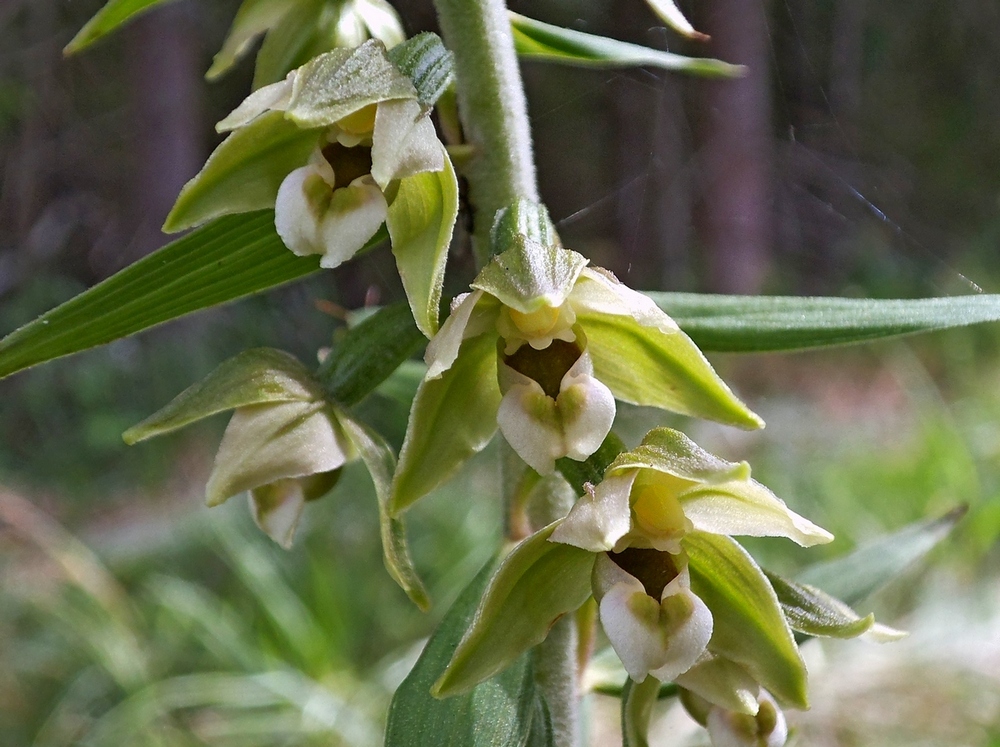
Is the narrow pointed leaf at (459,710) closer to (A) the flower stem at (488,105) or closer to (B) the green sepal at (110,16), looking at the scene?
(A) the flower stem at (488,105)

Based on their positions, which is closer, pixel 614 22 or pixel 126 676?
pixel 126 676

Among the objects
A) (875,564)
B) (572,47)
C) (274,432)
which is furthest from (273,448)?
(875,564)

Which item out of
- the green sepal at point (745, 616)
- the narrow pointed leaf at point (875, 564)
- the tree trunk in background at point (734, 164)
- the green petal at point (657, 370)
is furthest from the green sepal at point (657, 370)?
the tree trunk in background at point (734, 164)

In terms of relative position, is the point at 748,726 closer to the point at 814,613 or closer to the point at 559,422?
the point at 814,613

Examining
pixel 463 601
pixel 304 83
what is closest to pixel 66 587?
pixel 463 601

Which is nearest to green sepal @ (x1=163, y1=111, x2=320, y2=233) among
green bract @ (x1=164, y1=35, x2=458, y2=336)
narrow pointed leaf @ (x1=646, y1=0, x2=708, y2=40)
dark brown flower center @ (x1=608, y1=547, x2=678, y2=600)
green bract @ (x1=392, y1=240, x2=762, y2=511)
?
green bract @ (x1=164, y1=35, x2=458, y2=336)

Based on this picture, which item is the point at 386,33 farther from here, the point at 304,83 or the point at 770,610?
the point at 770,610

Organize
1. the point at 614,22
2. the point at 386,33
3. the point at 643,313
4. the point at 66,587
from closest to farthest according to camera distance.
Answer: the point at 643,313 → the point at 386,33 → the point at 66,587 → the point at 614,22
